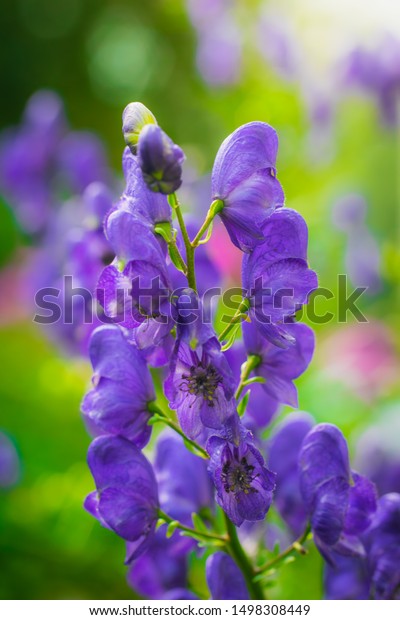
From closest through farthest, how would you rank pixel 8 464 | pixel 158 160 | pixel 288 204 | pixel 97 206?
1. pixel 158 160
2. pixel 97 206
3. pixel 8 464
4. pixel 288 204

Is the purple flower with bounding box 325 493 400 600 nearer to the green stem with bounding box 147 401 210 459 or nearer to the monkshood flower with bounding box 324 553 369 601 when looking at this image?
the monkshood flower with bounding box 324 553 369 601

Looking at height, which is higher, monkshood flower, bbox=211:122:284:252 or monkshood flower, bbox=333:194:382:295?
monkshood flower, bbox=333:194:382:295

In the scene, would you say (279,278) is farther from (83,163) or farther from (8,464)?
(83,163)

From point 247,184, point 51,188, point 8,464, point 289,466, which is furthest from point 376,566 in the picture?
point 51,188

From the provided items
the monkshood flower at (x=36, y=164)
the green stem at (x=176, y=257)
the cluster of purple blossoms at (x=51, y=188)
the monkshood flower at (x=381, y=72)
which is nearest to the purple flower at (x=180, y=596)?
the green stem at (x=176, y=257)

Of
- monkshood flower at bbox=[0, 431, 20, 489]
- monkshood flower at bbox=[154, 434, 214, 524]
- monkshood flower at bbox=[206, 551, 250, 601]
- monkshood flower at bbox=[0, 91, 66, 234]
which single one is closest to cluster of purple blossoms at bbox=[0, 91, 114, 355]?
monkshood flower at bbox=[0, 91, 66, 234]

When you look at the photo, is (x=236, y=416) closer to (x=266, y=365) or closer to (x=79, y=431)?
(x=266, y=365)
